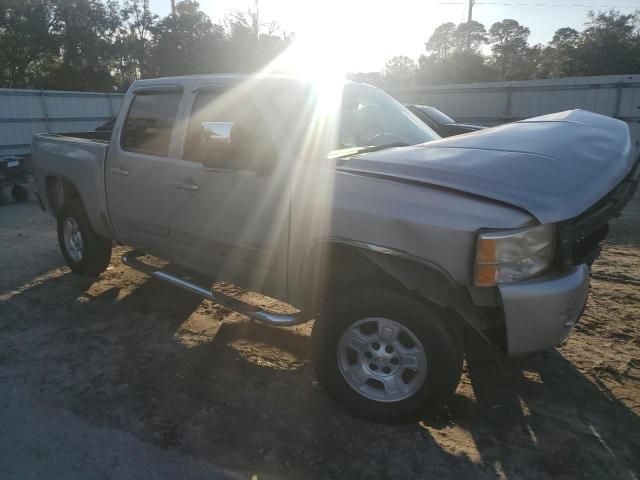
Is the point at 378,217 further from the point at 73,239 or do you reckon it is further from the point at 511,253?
the point at 73,239

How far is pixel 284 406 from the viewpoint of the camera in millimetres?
3000

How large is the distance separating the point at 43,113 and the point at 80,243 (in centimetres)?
1252

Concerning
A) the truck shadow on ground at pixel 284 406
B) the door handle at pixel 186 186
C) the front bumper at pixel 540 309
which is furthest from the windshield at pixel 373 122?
the truck shadow on ground at pixel 284 406

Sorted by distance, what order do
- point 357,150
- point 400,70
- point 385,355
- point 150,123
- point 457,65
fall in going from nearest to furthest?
point 385,355 → point 357,150 → point 150,123 → point 457,65 → point 400,70

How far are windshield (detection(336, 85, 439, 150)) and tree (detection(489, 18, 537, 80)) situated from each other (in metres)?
45.4

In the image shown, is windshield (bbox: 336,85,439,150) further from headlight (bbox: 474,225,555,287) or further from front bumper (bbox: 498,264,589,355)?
front bumper (bbox: 498,264,589,355)

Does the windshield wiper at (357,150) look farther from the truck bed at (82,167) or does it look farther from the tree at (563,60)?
the tree at (563,60)

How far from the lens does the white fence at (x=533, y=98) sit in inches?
528

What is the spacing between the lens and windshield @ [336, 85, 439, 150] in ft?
11.1

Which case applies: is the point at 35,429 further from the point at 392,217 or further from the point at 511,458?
the point at 511,458

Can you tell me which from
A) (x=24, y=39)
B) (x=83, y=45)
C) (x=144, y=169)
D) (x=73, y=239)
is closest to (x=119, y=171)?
(x=144, y=169)

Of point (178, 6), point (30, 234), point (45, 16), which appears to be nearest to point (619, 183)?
point (30, 234)

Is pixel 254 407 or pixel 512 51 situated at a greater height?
pixel 512 51

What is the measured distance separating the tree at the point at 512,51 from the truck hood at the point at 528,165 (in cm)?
4618
